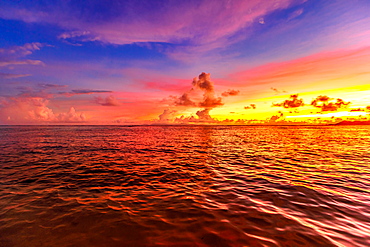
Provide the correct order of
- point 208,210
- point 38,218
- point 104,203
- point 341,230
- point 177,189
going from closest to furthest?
point 341,230
point 38,218
point 208,210
point 104,203
point 177,189

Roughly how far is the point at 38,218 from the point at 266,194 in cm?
1090

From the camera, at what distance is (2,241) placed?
552 centimetres

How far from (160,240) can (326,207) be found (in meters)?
7.74

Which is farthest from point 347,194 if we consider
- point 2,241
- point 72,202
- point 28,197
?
point 28,197

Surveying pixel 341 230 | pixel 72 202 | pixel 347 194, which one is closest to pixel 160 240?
pixel 72 202

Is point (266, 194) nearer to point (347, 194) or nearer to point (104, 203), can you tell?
point (347, 194)

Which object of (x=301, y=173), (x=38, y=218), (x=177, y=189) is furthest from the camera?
(x=301, y=173)

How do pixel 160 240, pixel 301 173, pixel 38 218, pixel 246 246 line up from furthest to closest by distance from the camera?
1. pixel 301 173
2. pixel 38 218
3. pixel 160 240
4. pixel 246 246

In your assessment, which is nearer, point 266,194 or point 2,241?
point 2,241

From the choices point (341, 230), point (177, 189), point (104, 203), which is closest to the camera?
point (341, 230)

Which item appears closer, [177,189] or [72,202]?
[72,202]

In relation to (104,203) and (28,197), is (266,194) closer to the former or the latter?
(104,203)

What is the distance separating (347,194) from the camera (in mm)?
9266

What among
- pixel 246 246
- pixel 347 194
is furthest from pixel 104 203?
pixel 347 194
